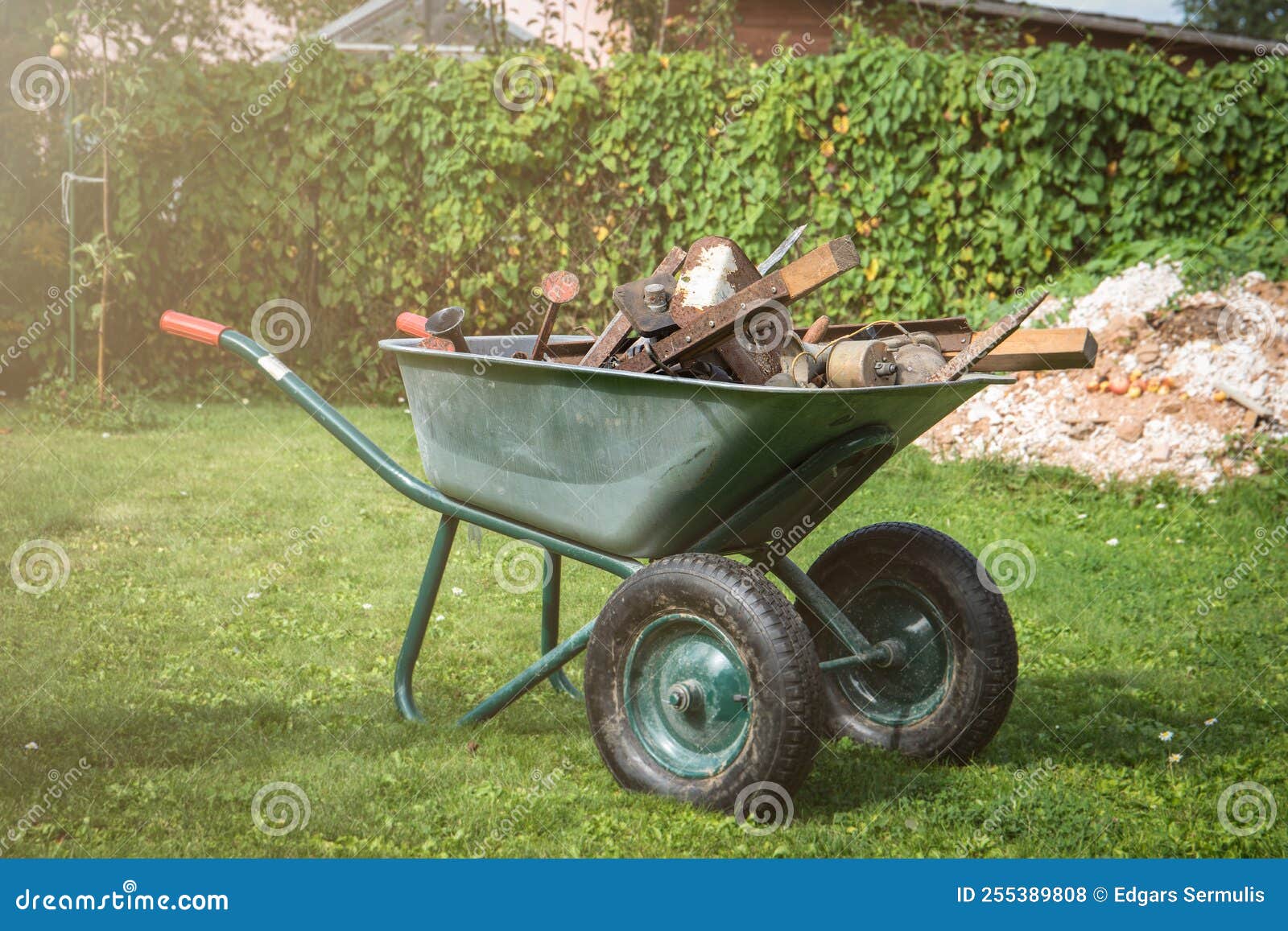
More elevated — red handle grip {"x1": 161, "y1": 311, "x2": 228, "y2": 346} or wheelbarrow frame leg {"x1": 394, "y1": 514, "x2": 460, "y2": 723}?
red handle grip {"x1": 161, "y1": 311, "x2": 228, "y2": 346}

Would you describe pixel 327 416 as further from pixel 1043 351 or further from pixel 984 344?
pixel 1043 351

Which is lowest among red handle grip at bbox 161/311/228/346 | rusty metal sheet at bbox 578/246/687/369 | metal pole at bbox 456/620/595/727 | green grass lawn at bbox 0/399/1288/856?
green grass lawn at bbox 0/399/1288/856

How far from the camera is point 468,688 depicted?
371cm

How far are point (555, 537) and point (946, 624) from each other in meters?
1.04

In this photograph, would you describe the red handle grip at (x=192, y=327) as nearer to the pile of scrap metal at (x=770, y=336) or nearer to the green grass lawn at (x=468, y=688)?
A: the pile of scrap metal at (x=770, y=336)

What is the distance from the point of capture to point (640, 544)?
284 cm

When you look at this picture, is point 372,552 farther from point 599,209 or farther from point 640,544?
point 599,209

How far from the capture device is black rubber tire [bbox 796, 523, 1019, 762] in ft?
9.83

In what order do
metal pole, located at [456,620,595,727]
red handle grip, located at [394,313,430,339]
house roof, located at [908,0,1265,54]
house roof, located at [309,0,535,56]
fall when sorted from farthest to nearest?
1. house roof, located at [309,0,535,56]
2. house roof, located at [908,0,1265,54]
3. red handle grip, located at [394,313,430,339]
4. metal pole, located at [456,620,595,727]

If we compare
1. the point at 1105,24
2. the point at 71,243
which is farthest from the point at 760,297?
the point at 1105,24

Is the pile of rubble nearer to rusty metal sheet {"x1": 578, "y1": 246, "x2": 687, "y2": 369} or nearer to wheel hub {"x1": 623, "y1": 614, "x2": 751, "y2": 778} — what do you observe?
rusty metal sheet {"x1": 578, "y1": 246, "x2": 687, "y2": 369}

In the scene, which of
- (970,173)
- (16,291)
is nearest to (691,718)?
(970,173)

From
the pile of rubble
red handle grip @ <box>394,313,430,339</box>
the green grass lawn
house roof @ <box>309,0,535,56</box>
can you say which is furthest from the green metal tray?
house roof @ <box>309,0,535,56</box>

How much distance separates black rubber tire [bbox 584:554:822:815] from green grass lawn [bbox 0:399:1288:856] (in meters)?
0.11
